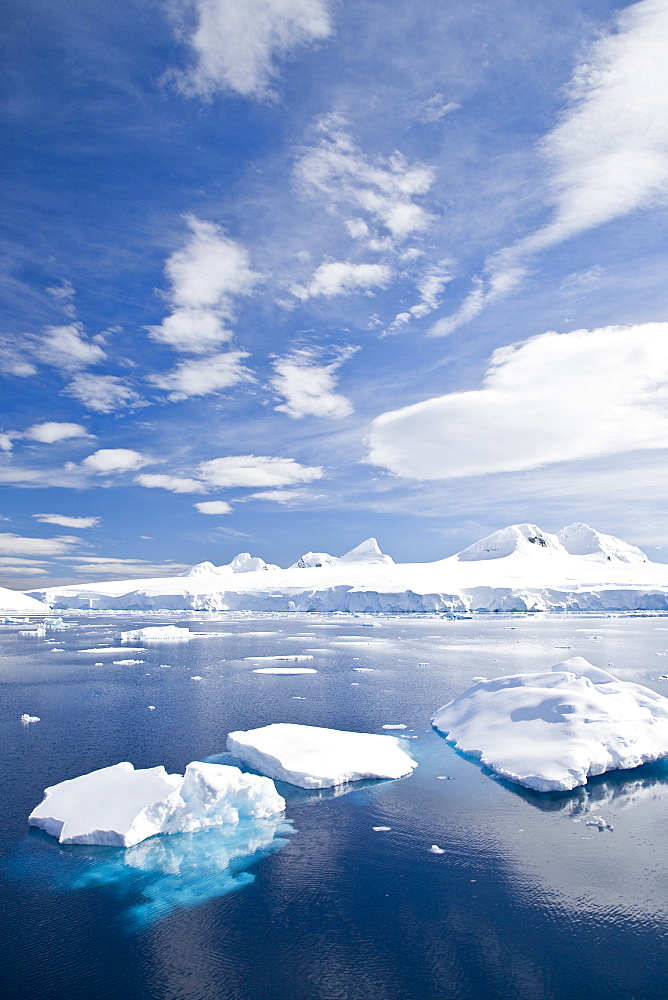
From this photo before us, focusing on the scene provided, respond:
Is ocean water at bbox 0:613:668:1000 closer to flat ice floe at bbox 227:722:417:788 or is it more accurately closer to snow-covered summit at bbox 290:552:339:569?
flat ice floe at bbox 227:722:417:788

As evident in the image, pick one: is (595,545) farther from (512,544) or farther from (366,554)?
(366,554)

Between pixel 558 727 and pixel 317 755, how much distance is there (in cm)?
587

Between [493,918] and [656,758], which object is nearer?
[493,918]

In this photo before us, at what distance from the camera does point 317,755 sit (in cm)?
1368

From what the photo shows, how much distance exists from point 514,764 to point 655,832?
3.36 m

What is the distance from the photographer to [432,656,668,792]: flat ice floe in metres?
13.2

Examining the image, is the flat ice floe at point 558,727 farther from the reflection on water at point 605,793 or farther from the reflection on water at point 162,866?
the reflection on water at point 162,866

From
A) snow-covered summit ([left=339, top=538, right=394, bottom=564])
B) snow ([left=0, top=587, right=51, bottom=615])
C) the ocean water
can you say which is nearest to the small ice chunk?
the ocean water

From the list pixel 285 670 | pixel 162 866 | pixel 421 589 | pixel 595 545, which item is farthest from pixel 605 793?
pixel 595 545

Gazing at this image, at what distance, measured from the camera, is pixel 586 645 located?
1534 inches

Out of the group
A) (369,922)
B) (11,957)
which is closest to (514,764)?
(369,922)

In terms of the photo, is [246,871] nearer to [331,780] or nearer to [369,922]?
[369,922]

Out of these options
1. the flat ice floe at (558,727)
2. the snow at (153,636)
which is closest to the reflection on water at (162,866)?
the flat ice floe at (558,727)

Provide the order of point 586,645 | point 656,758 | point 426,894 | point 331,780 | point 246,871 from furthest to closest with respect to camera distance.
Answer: point 586,645 → point 656,758 → point 331,780 → point 246,871 → point 426,894
